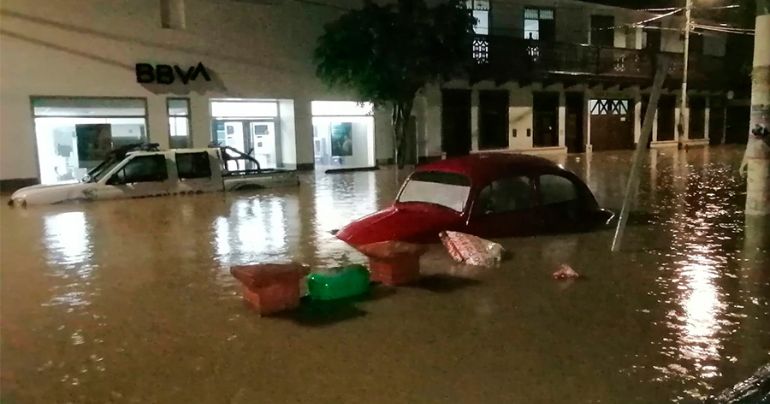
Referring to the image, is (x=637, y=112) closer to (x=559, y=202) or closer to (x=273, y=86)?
(x=273, y=86)

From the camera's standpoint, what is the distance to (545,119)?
34344 millimetres

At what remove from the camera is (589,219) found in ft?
38.0

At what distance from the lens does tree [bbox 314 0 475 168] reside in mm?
23562

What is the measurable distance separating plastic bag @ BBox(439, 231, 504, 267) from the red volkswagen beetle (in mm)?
357

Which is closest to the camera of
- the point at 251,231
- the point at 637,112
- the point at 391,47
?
the point at 251,231

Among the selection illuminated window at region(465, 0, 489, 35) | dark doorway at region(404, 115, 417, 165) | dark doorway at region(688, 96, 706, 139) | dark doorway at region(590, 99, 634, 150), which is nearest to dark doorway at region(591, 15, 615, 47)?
dark doorway at region(590, 99, 634, 150)

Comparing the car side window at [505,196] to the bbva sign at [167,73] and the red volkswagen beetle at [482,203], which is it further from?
the bbva sign at [167,73]

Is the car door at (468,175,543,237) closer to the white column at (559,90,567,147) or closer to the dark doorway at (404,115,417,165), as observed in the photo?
the dark doorway at (404,115,417,165)

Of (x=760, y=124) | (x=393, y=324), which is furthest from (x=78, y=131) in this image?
(x=760, y=124)

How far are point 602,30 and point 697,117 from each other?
454 inches

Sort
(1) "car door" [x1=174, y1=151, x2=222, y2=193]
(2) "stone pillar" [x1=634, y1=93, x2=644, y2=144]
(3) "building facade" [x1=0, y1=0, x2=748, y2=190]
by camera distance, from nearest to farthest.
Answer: (1) "car door" [x1=174, y1=151, x2=222, y2=193], (3) "building facade" [x1=0, y1=0, x2=748, y2=190], (2) "stone pillar" [x1=634, y1=93, x2=644, y2=144]

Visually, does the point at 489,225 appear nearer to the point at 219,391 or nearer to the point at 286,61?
the point at 219,391

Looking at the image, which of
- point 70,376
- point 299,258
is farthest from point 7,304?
point 299,258

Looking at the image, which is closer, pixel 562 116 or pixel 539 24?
pixel 539 24
